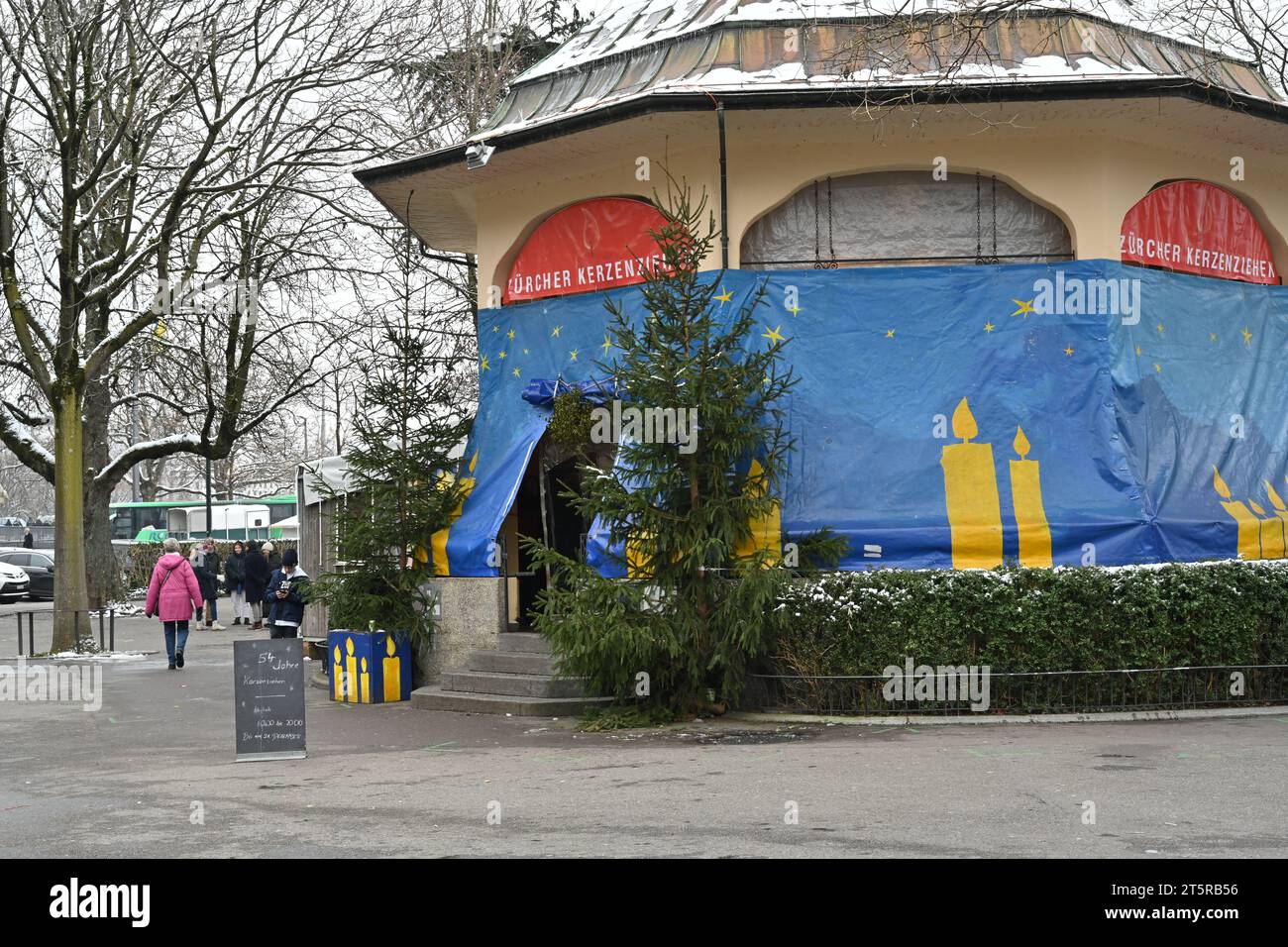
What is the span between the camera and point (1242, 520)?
15750 millimetres

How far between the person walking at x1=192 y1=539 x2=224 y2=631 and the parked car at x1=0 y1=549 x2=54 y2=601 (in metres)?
15.6

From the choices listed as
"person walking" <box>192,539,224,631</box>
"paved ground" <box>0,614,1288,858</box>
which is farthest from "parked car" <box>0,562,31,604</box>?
"paved ground" <box>0,614,1288,858</box>

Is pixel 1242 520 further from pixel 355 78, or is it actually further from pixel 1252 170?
pixel 355 78

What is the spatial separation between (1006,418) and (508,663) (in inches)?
239

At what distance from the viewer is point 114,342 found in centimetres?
2278

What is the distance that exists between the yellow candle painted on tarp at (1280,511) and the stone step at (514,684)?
8239 mm

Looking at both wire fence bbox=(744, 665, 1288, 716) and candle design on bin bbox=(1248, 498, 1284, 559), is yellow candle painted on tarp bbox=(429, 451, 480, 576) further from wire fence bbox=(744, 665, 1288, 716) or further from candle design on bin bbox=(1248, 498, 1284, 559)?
candle design on bin bbox=(1248, 498, 1284, 559)

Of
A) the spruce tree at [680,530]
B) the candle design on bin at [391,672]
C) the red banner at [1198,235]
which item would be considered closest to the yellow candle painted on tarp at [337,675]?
the candle design on bin at [391,672]

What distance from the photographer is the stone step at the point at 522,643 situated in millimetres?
16075

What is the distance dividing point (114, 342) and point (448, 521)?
886cm

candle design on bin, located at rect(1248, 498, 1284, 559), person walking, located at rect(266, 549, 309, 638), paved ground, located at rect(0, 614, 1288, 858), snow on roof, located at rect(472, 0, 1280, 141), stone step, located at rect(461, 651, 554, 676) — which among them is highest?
snow on roof, located at rect(472, 0, 1280, 141)

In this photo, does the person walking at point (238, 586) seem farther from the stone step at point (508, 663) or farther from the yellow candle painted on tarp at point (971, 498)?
the yellow candle painted on tarp at point (971, 498)

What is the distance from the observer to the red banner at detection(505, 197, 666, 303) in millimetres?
16438

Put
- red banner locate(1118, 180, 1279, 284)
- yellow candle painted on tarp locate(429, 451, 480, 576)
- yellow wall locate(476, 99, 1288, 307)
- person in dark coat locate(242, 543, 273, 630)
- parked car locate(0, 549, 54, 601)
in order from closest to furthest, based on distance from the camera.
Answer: yellow wall locate(476, 99, 1288, 307), red banner locate(1118, 180, 1279, 284), yellow candle painted on tarp locate(429, 451, 480, 576), person in dark coat locate(242, 543, 273, 630), parked car locate(0, 549, 54, 601)
